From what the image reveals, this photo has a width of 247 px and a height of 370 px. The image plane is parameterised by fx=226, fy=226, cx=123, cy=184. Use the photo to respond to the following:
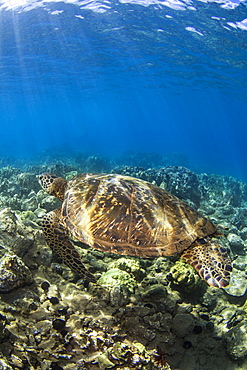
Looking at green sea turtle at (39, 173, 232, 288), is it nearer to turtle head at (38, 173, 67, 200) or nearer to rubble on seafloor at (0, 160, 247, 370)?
rubble on seafloor at (0, 160, 247, 370)

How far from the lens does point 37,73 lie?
27.7 metres

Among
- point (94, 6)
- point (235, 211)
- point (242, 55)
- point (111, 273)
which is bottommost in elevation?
point (235, 211)

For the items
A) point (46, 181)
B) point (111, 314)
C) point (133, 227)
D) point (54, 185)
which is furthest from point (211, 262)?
point (46, 181)

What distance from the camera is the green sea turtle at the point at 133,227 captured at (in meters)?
3.57

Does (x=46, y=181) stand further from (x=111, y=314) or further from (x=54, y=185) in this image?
(x=111, y=314)

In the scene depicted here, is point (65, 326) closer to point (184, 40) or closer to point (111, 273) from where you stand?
point (111, 273)

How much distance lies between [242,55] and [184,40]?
5.10 m

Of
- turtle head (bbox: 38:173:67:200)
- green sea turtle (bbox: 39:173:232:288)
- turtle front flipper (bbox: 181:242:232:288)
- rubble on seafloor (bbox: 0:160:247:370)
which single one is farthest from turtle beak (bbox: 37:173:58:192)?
turtle front flipper (bbox: 181:242:232:288)

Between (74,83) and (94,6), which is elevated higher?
(94,6)

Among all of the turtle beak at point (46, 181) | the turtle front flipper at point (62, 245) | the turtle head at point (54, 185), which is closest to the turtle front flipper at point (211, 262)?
the turtle front flipper at point (62, 245)

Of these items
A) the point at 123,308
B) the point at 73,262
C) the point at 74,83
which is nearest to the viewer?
the point at 123,308

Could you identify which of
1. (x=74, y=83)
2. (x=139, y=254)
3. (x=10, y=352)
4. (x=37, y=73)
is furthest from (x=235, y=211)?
(x=74, y=83)

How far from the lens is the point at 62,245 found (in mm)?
4008

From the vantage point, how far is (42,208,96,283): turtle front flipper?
12.4 feet
